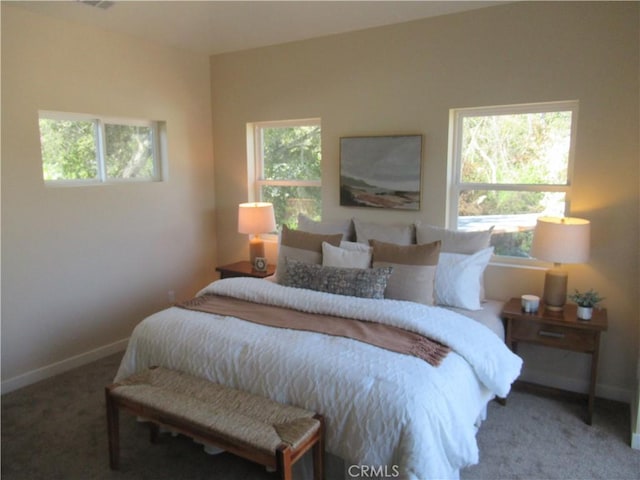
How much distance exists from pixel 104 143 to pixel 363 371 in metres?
2.88

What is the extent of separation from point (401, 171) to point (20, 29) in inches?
109

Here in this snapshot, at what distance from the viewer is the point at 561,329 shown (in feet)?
9.12

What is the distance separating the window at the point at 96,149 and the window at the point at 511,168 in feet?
8.52

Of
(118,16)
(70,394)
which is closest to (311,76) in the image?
(118,16)

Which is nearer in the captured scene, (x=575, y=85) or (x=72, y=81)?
(x=575, y=85)

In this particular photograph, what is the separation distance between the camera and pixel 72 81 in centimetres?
337

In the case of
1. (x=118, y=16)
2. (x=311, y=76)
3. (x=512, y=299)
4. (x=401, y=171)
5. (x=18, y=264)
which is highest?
(x=118, y=16)

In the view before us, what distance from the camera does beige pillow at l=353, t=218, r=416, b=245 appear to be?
3393mm

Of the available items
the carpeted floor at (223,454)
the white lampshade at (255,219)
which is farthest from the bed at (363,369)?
the white lampshade at (255,219)

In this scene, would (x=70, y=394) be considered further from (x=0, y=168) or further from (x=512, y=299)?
(x=512, y=299)

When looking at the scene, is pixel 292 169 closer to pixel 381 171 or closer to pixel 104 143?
pixel 381 171

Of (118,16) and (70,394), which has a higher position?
(118,16)

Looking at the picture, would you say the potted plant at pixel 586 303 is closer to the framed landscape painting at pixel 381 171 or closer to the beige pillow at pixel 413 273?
the beige pillow at pixel 413 273

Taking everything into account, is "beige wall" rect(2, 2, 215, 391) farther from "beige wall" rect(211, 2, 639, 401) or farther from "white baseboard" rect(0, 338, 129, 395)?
"beige wall" rect(211, 2, 639, 401)
